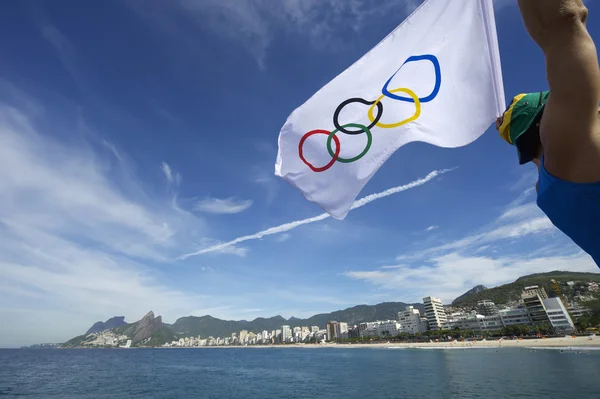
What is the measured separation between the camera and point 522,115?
1.87 meters

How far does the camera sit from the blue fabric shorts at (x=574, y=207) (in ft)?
4.67

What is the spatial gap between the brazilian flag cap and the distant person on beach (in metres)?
0.38

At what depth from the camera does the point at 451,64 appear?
4.77 m

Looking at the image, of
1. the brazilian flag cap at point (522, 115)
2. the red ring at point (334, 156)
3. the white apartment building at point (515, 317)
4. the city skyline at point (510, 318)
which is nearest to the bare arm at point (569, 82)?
the brazilian flag cap at point (522, 115)

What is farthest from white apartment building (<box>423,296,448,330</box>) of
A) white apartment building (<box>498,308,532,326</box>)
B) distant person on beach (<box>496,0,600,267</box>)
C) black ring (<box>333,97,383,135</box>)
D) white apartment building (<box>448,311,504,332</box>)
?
distant person on beach (<box>496,0,600,267</box>)

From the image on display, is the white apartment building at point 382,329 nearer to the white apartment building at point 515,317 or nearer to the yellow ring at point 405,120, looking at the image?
the white apartment building at point 515,317

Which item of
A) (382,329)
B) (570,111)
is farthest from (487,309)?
(570,111)

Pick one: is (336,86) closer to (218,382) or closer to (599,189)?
(599,189)

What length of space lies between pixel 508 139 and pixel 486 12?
10.7ft

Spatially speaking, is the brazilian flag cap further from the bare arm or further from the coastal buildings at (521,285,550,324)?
the coastal buildings at (521,285,550,324)

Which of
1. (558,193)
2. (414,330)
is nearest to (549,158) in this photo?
(558,193)

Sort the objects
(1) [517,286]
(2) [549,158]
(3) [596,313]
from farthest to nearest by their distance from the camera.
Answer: (1) [517,286], (3) [596,313], (2) [549,158]

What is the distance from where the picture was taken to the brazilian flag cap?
5.88 feet

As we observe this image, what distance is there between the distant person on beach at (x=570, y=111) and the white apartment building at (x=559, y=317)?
123403mm
